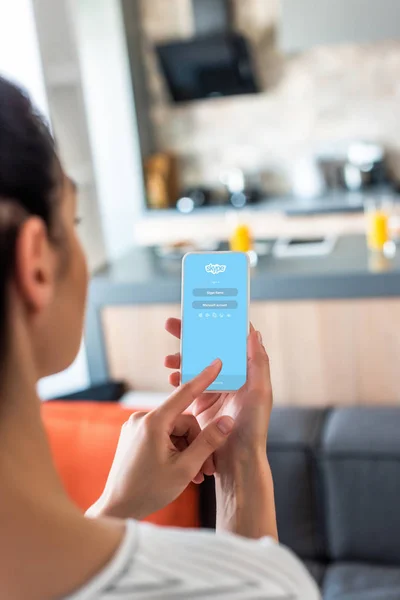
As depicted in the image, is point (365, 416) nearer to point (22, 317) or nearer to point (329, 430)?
point (329, 430)

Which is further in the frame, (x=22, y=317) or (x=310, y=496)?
(x=310, y=496)

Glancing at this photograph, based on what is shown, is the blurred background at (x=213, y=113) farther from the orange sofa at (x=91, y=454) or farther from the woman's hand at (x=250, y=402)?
the woman's hand at (x=250, y=402)

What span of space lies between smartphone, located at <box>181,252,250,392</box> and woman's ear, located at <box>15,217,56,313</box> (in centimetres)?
34

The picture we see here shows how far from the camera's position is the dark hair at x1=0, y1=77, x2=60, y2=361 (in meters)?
0.45

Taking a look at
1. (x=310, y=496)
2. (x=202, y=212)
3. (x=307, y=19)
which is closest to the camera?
(x=310, y=496)

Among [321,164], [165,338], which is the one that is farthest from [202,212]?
[165,338]

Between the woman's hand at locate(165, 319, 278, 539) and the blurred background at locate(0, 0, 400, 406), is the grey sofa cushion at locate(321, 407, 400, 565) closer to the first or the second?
the woman's hand at locate(165, 319, 278, 539)

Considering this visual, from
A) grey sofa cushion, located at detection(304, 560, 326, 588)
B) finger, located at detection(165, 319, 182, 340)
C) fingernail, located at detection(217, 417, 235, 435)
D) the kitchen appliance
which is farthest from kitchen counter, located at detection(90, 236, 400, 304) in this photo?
fingernail, located at detection(217, 417, 235, 435)

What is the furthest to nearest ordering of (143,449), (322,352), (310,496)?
(322,352), (310,496), (143,449)

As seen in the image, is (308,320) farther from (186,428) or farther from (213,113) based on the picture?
(213,113)

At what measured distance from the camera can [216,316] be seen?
2.65ft

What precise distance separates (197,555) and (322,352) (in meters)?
1.79

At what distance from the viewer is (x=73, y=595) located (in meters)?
0.46

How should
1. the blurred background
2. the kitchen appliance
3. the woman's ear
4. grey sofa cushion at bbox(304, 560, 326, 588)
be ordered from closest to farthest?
the woman's ear
grey sofa cushion at bbox(304, 560, 326, 588)
the blurred background
the kitchen appliance
